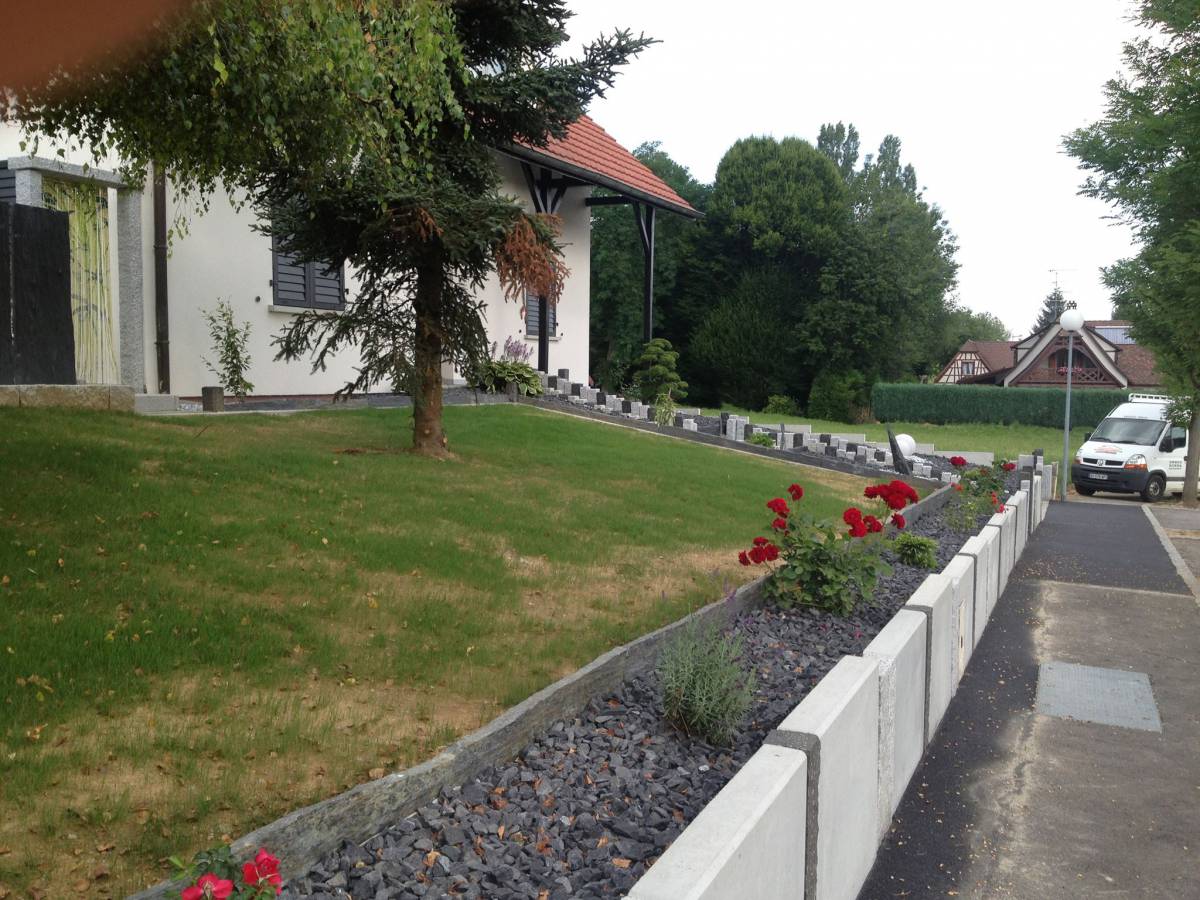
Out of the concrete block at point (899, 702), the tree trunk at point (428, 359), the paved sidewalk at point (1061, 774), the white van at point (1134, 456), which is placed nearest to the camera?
the paved sidewalk at point (1061, 774)

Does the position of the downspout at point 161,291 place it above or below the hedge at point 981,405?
above

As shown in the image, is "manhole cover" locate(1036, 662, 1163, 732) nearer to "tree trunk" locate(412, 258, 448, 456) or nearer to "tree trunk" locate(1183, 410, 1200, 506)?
"tree trunk" locate(412, 258, 448, 456)

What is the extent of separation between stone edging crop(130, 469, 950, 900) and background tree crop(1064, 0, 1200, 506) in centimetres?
1097

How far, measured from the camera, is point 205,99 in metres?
7.11

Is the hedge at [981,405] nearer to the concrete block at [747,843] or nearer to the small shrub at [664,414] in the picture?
the small shrub at [664,414]

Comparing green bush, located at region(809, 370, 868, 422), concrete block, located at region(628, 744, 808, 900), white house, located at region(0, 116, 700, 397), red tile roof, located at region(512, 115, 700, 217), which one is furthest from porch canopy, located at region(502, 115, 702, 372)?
concrete block, located at region(628, 744, 808, 900)

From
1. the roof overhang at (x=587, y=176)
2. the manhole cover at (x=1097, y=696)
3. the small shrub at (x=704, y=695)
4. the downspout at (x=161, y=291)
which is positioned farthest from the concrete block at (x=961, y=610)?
the roof overhang at (x=587, y=176)

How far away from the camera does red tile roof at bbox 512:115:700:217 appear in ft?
71.3

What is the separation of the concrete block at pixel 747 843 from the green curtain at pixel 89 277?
37.0ft

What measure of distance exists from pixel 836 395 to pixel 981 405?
391 inches

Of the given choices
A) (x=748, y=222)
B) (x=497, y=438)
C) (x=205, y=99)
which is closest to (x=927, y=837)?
(x=205, y=99)

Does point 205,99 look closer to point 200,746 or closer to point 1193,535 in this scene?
point 200,746

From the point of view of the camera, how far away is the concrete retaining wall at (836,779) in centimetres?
271

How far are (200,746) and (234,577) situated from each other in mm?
2073
